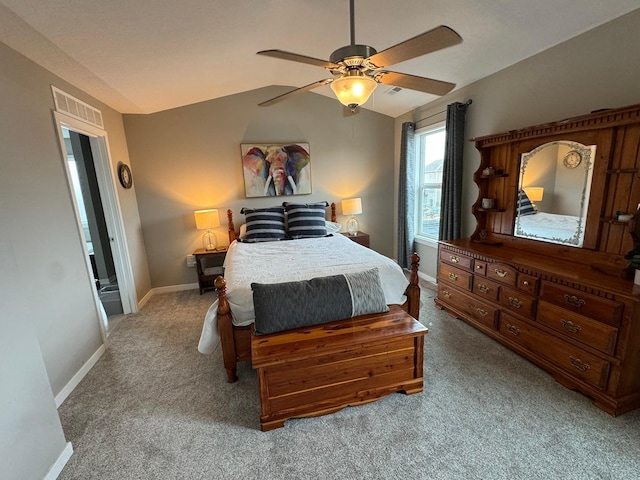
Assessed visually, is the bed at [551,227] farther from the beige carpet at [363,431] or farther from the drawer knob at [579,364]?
the beige carpet at [363,431]

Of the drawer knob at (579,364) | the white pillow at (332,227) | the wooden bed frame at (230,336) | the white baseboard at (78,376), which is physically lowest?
the white baseboard at (78,376)

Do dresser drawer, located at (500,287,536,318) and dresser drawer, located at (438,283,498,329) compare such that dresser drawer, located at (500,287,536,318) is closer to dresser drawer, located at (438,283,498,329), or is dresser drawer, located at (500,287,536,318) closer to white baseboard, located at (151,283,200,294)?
dresser drawer, located at (438,283,498,329)

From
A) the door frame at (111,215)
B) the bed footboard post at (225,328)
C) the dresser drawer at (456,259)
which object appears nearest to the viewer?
the bed footboard post at (225,328)

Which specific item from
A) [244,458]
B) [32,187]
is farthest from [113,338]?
[244,458]

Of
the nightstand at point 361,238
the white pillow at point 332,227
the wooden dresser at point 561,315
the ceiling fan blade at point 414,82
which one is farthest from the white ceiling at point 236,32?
the nightstand at point 361,238

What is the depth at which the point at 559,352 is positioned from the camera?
1991 millimetres

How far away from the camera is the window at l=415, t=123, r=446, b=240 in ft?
12.7

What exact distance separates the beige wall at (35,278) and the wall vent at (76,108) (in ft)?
0.23

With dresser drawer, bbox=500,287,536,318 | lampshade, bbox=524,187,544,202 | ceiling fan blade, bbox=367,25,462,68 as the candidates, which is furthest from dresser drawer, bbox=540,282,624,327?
ceiling fan blade, bbox=367,25,462,68

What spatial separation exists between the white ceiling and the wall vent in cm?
15

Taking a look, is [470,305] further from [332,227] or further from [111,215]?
[111,215]

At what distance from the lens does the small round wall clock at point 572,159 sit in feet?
7.02

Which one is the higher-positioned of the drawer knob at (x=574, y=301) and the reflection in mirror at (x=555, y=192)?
the reflection in mirror at (x=555, y=192)

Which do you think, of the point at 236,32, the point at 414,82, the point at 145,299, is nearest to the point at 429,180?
the point at 414,82
